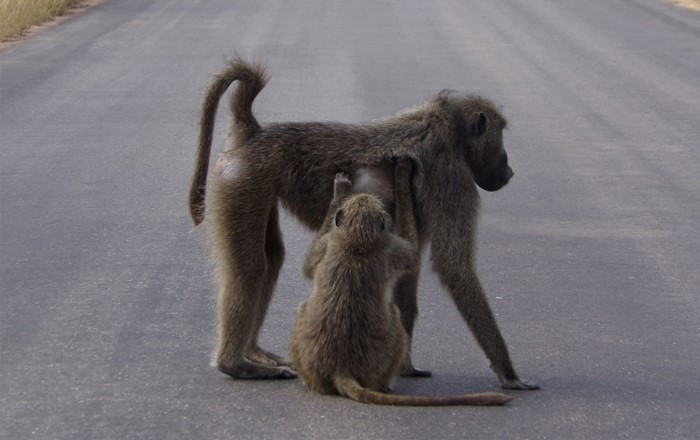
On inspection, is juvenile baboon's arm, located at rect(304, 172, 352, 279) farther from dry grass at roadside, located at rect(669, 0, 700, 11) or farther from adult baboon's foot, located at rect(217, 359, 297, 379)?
dry grass at roadside, located at rect(669, 0, 700, 11)

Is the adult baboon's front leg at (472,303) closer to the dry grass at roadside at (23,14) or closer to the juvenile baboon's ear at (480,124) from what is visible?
the juvenile baboon's ear at (480,124)

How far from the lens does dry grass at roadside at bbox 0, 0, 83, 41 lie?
57.0 feet

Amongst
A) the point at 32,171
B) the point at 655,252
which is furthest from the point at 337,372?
the point at 32,171

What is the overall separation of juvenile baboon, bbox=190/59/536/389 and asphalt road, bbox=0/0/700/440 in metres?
0.24

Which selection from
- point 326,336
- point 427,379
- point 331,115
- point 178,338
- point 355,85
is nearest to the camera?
point 326,336

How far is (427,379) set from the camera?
18.2 feet

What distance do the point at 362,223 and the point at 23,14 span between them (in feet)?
47.6

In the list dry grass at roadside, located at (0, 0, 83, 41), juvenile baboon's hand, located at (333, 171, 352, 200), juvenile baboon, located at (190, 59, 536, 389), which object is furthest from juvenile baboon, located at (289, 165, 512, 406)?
dry grass at roadside, located at (0, 0, 83, 41)

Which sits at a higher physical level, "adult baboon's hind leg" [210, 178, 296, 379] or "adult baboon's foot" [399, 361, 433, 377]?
"adult baboon's hind leg" [210, 178, 296, 379]

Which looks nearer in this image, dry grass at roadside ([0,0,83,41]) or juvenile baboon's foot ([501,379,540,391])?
juvenile baboon's foot ([501,379,540,391])

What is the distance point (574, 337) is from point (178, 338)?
190 centimetres

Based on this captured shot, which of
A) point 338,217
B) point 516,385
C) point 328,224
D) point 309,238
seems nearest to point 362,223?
point 338,217

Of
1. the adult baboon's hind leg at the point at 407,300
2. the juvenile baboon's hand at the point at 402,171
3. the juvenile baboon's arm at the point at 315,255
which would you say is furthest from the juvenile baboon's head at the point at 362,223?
the adult baboon's hind leg at the point at 407,300

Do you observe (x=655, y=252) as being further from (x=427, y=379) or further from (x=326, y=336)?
(x=326, y=336)
